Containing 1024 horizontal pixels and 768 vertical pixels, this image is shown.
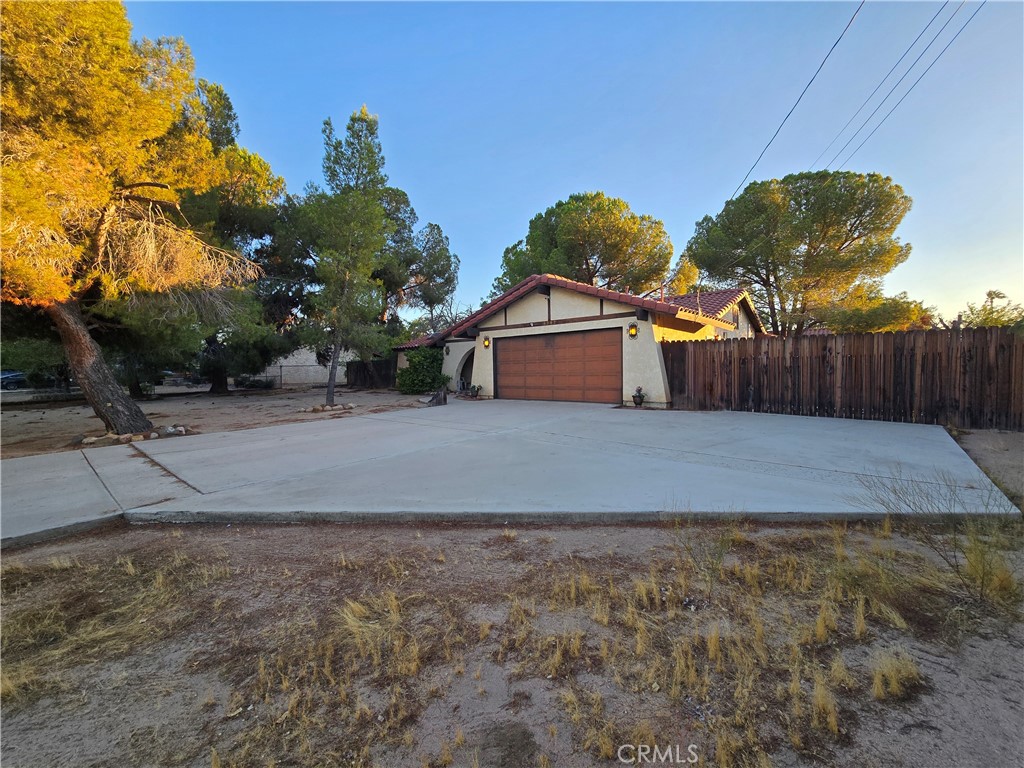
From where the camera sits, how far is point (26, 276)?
19.8 feet

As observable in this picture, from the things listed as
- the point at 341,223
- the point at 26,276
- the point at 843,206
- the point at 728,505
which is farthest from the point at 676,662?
the point at 843,206

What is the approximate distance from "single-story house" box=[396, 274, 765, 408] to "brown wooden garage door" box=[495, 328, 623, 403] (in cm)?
3

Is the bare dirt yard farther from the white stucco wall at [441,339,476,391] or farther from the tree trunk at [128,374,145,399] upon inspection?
the tree trunk at [128,374,145,399]

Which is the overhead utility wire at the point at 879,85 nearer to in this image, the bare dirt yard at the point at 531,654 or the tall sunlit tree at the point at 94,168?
the bare dirt yard at the point at 531,654

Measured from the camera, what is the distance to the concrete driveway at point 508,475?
385 cm

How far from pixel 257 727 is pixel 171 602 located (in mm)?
1449

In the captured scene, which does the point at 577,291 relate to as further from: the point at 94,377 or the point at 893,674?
the point at 893,674

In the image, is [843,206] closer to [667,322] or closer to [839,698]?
[667,322]

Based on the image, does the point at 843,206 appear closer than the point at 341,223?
No

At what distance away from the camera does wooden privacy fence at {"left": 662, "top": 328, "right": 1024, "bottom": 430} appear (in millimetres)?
7383

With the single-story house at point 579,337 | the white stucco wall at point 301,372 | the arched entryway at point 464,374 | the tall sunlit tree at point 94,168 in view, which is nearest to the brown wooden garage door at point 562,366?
the single-story house at point 579,337

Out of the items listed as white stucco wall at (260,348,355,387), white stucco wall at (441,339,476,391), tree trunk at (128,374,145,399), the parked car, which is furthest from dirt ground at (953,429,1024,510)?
the parked car

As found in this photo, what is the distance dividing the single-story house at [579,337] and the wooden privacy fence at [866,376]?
841 millimetres

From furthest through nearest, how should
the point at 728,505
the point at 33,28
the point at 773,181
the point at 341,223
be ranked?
the point at 773,181
the point at 341,223
the point at 33,28
the point at 728,505
